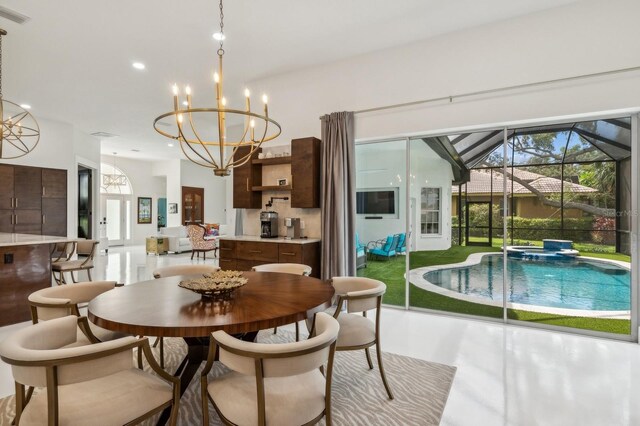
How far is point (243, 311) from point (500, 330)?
3.15m

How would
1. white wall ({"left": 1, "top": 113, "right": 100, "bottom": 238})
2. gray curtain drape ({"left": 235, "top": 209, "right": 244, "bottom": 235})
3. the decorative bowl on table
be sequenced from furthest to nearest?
white wall ({"left": 1, "top": 113, "right": 100, "bottom": 238})
gray curtain drape ({"left": 235, "top": 209, "right": 244, "bottom": 235})
the decorative bowl on table

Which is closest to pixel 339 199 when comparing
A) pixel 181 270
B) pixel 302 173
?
pixel 302 173

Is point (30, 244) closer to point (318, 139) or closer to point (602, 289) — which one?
point (318, 139)

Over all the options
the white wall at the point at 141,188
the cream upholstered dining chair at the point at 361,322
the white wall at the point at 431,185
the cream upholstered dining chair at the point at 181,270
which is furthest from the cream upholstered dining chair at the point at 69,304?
the white wall at the point at 141,188

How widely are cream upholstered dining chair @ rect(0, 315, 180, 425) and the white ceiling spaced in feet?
10.5

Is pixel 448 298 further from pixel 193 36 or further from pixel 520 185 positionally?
pixel 193 36

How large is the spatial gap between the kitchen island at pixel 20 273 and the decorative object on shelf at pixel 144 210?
369 inches

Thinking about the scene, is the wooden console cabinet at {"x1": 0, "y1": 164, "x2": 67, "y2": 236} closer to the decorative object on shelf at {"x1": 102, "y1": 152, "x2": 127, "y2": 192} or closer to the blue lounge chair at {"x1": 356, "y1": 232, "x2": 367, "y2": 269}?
the decorative object on shelf at {"x1": 102, "y1": 152, "x2": 127, "y2": 192}

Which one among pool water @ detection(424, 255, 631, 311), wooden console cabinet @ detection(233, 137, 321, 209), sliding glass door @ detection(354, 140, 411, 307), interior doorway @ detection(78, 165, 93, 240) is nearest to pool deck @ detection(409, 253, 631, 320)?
pool water @ detection(424, 255, 631, 311)

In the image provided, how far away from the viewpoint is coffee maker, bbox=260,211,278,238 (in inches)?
188

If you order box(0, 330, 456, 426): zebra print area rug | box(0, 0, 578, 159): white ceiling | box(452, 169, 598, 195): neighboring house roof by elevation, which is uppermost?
box(0, 0, 578, 159): white ceiling

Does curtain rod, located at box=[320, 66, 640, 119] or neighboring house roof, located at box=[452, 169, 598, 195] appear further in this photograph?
neighboring house roof, located at box=[452, 169, 598, 195]

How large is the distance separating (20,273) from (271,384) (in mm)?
4007

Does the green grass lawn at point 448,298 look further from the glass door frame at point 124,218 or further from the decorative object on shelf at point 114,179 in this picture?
the glass door frame at point 124,218
